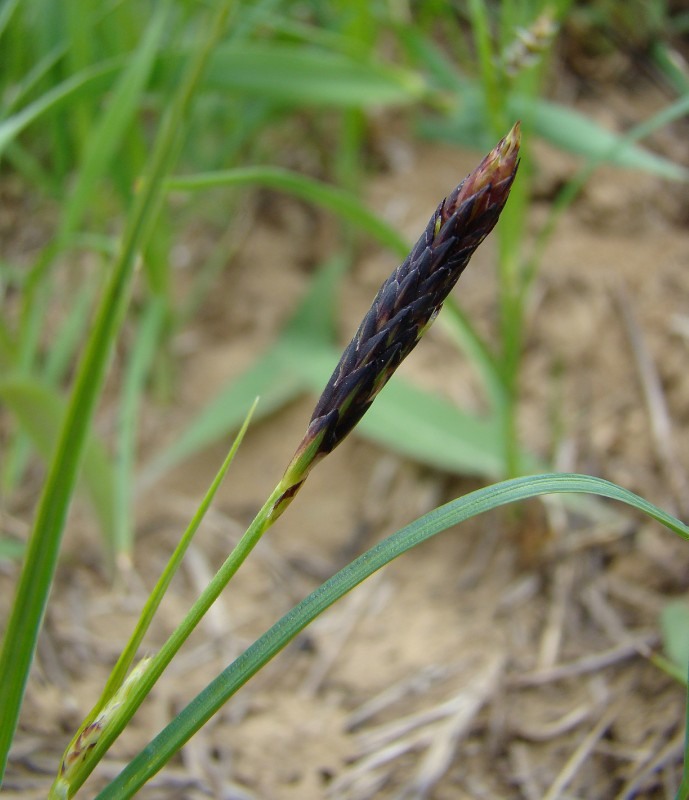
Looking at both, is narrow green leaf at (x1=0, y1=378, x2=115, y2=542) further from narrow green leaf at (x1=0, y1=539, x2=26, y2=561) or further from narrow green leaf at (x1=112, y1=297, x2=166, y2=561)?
narrow green leaf at (x1=0, y1=539, x2=26, y2=561)

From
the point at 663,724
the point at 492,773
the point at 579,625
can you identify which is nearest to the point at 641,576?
the point at 579,625

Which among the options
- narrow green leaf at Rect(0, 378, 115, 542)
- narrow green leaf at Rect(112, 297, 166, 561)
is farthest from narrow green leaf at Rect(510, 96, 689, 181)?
narrow green leaf at Rect(0, 378, 115, 542)

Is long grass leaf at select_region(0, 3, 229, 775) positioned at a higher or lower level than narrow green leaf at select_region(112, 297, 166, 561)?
lower

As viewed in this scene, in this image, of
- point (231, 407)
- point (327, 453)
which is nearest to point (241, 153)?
point (231, 407)

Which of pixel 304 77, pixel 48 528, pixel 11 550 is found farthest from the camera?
pixel 304 77

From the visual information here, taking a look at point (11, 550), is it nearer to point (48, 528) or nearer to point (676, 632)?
point (48, 528)
